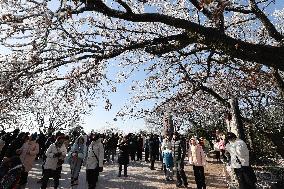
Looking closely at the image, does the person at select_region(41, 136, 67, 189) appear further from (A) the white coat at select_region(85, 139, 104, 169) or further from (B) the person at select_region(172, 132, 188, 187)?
(B) the person at select_region(172, 132, 188, 187)

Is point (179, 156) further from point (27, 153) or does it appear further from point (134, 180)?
point (27, 153)

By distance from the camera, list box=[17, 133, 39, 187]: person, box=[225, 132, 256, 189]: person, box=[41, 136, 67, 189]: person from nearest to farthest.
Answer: box=[225, 132, 256, 189]: person < box=[41, 136, 67, 189]: person < box=[17, 133, 39, 187]: person

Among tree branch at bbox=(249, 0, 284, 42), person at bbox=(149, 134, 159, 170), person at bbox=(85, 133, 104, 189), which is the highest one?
tree branch at bbox=(249, 0, 284, 42)

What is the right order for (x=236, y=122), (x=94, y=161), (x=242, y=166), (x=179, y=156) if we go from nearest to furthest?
(x=242, y=166), (x=94, y=161), (x=179, y=156), (x=236, y=122)

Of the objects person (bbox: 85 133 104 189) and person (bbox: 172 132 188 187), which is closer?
person (bbox: 85 133 104 189)

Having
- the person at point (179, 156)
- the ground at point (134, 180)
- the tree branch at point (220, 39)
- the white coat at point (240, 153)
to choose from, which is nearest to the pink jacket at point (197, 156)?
the person at point (179, 156)

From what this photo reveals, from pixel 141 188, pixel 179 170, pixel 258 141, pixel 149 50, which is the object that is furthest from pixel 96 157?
pixel 258 141

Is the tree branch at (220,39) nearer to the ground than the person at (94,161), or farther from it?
farther from it

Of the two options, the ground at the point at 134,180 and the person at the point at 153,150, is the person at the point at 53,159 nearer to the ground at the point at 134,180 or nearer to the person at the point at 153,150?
the ground at the point at 134,180

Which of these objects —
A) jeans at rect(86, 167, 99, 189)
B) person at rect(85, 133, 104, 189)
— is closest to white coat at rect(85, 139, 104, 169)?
person at rect(85, 133, 104, 189)

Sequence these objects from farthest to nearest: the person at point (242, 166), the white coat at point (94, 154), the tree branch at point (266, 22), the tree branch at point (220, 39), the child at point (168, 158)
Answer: the child at point (168, 158) < the white coat at point (94, 154) < the tree branch at point (266, 22) < the person at point (242, 166) < the tree branch at point (220, 39)

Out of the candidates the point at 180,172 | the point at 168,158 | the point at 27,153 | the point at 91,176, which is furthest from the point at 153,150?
the point at 27,153

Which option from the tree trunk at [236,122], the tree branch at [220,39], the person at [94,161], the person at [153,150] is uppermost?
the tree branch at [220,39]

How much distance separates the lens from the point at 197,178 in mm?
10742
